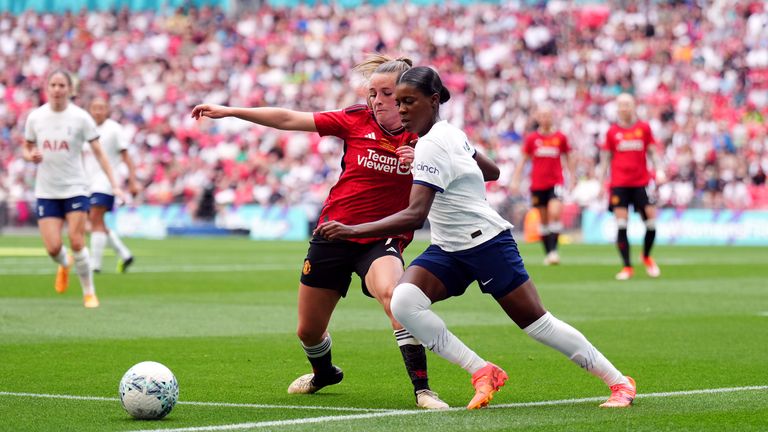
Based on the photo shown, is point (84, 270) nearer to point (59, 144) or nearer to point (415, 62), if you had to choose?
point (59, 144)

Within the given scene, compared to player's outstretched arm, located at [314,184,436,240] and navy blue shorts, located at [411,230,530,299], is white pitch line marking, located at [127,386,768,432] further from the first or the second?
player's outstretched arm, located at [314,184,436,240]

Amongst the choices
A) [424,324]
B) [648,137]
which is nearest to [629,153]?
[648,137]

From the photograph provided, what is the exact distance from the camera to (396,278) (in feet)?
25.8

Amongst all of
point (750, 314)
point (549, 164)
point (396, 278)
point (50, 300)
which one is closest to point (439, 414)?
point (396, 278)

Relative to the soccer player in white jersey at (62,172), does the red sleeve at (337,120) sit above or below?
above

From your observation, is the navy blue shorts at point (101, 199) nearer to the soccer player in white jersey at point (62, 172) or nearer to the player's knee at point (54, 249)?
the player's knee at point (54, 249)

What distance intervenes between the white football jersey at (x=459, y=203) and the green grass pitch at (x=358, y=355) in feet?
3.17

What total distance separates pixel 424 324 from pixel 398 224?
1.99ft

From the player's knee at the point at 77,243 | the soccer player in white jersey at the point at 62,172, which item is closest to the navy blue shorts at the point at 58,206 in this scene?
the soccer player in white jersey at the point at 62,172

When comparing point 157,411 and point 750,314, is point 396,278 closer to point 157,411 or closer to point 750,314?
point 157,411

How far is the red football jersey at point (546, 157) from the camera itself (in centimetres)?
2294

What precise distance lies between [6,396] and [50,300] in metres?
7.84

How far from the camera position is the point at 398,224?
7.02m

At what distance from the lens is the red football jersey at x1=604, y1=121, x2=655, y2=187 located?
1991 centimetres
